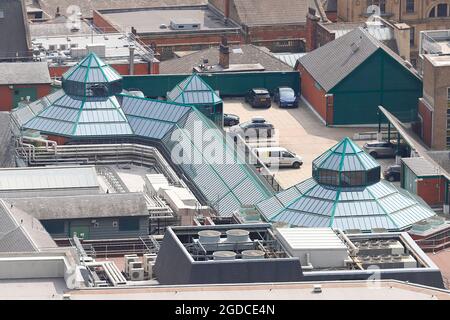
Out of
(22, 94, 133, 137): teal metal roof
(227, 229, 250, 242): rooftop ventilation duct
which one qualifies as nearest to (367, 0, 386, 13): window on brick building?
(22, 94, 133, 137): teal metal roof

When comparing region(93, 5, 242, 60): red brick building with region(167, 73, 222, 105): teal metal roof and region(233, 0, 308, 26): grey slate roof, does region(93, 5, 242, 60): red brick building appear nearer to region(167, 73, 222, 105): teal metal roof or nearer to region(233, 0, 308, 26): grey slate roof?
region(233, 0, 308, 26): grey slate roof

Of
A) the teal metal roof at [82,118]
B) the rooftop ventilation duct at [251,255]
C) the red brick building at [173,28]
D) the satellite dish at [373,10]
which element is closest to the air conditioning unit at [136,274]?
the rooftop ventilation duct at [251,255]

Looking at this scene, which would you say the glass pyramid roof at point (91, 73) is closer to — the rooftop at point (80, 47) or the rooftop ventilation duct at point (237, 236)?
the rooftop at point (80, 47)

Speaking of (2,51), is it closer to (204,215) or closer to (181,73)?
(181,73)

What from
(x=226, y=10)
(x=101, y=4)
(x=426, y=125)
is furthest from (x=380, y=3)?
(x=426, y=125)

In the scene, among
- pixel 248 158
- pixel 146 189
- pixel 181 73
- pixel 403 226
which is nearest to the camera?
pixel 403 226

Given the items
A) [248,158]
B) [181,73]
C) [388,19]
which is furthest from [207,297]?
[388,19]
